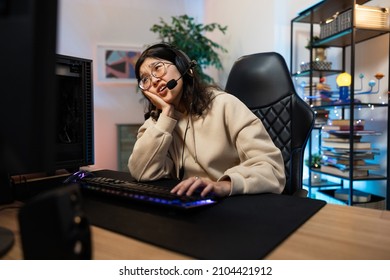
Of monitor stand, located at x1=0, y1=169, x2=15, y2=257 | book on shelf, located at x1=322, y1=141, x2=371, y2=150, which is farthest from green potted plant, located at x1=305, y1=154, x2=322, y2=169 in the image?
monitor stand, located at x1=0, y1=169, x2=15, y2=257

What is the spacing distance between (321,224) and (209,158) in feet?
1.83

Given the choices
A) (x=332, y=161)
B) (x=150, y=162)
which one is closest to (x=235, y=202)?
(x=150, y=162)

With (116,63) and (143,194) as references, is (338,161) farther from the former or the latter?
(116,63)

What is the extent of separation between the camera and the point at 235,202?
28.7 inches

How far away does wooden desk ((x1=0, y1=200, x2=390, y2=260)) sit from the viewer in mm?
457

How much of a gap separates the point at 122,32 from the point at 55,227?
334cm

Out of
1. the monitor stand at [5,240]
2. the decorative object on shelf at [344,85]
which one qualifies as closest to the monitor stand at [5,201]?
the monitor stand at [5,240]

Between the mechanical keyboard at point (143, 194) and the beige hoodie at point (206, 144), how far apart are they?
0.83 ft

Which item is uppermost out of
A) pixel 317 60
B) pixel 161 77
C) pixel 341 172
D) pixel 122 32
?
pixel 122 32

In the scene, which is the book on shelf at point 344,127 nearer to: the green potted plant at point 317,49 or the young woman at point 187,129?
the green potted plant at point 317,49

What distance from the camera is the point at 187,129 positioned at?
1187 millimetres

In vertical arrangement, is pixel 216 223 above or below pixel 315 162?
above

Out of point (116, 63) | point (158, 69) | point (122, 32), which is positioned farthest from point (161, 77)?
point (122, 32)

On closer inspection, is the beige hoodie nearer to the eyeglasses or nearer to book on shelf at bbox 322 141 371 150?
the eyeglasses
